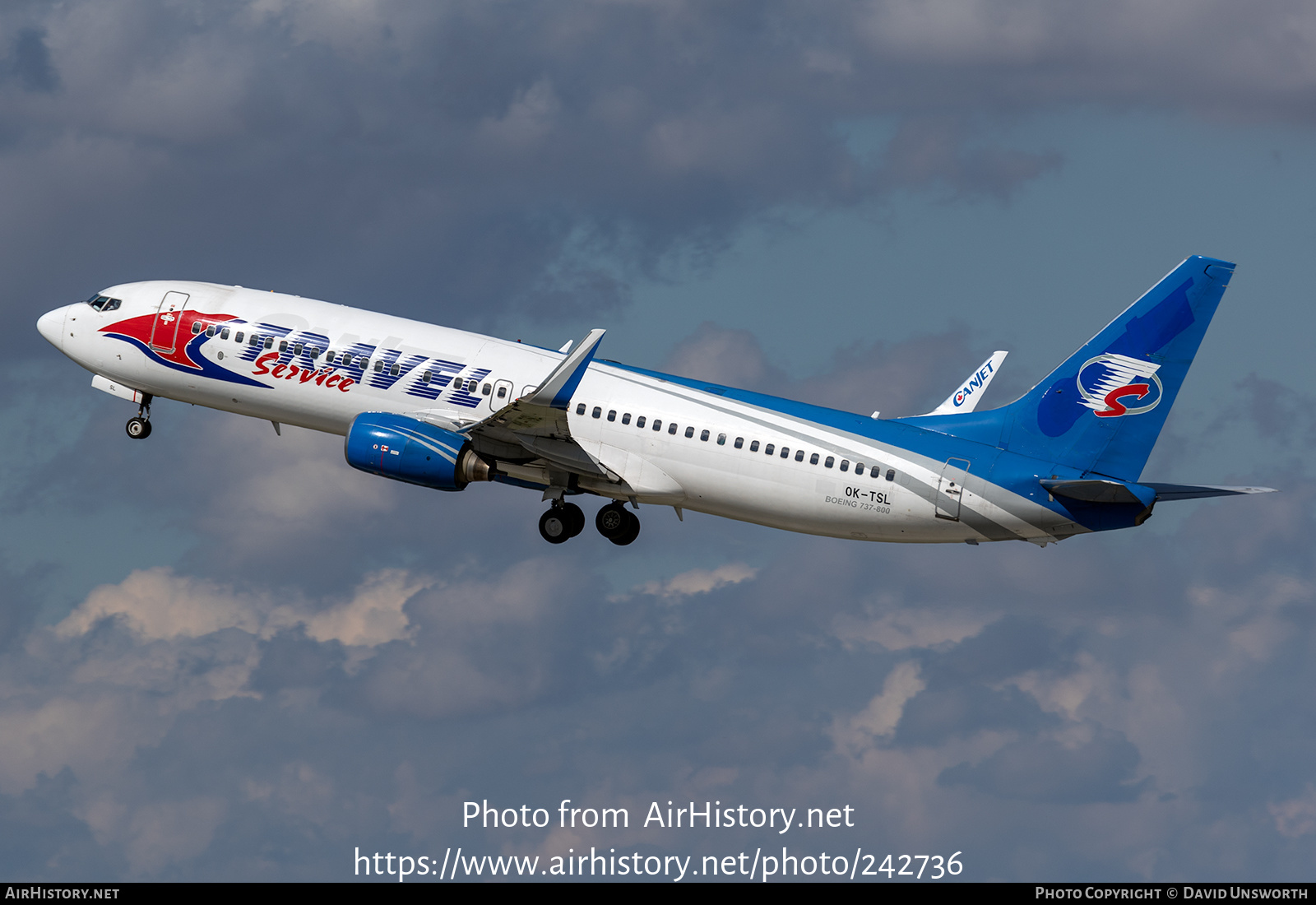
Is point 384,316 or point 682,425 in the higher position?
point 384,316

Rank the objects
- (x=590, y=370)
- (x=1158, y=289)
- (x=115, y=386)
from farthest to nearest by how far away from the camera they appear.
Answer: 1. (x=115, y=386)
2. (x=590, y=370)
3. (x=1158, y=289)

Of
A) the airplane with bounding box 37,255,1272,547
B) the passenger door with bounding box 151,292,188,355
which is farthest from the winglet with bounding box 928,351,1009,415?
the passenger door with bounding box 151,292,188,355

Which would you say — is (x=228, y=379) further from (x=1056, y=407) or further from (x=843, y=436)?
(x=1056, y=407)

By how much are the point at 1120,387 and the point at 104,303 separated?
3931cm

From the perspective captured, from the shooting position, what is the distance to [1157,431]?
2356 inches

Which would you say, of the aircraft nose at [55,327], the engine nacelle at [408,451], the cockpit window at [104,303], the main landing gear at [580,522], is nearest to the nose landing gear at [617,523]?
the main landing gear at [580,522]

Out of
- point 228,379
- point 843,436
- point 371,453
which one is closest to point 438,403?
point 371,453

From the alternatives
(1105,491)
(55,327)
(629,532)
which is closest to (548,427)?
(629,532)

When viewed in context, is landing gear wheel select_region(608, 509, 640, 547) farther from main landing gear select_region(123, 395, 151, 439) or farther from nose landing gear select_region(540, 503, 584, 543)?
main landing gear select_region(123, 395, 151, 439)

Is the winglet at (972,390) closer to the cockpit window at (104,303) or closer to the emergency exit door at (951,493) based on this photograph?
the emergency exit door at (951,493)

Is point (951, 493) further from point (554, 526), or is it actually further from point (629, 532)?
point (554, 526)

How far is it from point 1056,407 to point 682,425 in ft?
43.2

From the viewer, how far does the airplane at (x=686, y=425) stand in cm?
5941

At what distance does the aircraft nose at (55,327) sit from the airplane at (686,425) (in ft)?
17.8
